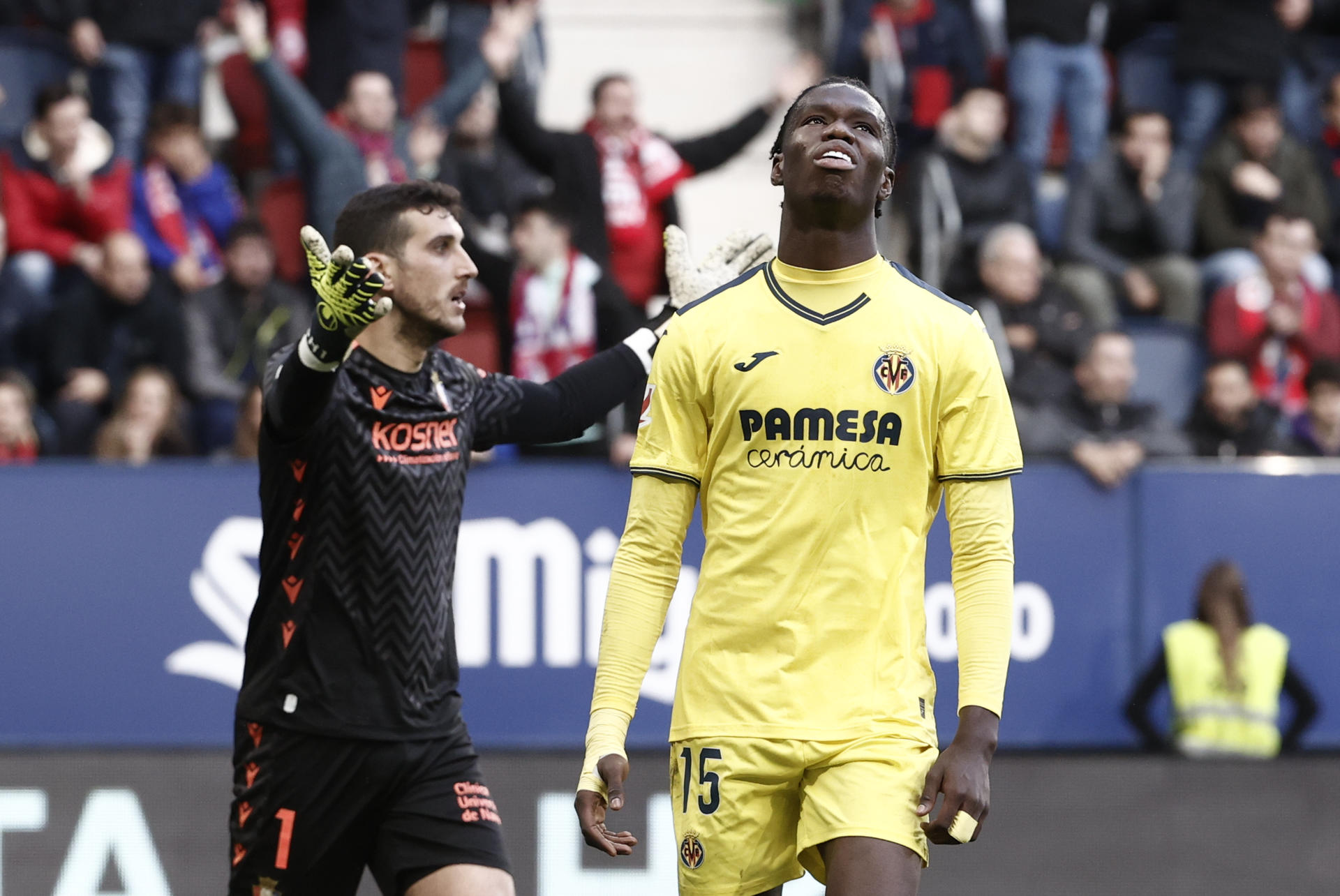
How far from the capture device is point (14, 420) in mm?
8469

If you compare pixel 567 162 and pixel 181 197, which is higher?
pixel 567 162

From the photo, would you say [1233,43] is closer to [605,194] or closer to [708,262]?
[605,194]

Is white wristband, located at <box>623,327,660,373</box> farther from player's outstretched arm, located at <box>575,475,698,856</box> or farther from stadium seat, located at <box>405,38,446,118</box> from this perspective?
stadium seat, located at <box>405,38,446,118</box>

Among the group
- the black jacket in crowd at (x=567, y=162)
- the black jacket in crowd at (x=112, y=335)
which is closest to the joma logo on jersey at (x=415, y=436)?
the black jacket in crowd at (x=112, y=335)

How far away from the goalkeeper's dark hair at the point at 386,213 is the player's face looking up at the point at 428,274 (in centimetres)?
1

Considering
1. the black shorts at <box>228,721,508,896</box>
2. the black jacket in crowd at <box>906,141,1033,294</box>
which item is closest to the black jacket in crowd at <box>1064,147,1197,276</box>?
the black jacket in crowd at <box>906,141,1033,294</box>

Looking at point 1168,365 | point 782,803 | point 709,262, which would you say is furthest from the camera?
point 1168,365

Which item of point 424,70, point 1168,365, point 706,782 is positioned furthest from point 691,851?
point 424,70

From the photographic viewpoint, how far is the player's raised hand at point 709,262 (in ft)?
16.5

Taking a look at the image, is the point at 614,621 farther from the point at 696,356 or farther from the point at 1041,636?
the point at 1041,636

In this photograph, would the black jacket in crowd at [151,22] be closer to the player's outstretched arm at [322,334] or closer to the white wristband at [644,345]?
the white wristband at [644,345]

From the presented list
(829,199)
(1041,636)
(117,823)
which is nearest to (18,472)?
(117,823)

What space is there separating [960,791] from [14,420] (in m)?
5.95

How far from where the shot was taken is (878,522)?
3957mm
